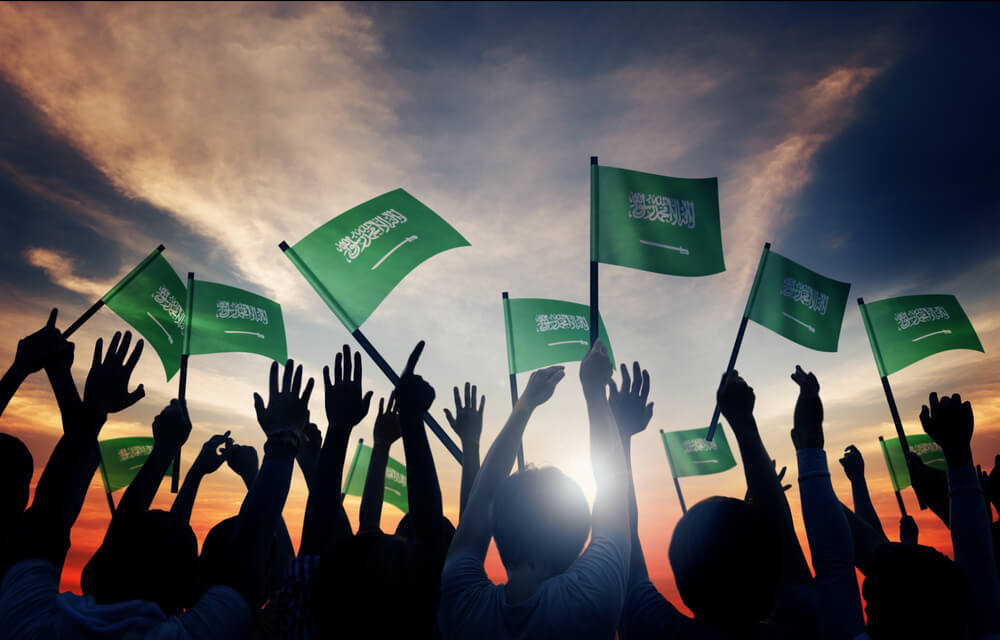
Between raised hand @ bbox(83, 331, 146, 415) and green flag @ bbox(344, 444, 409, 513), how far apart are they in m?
9.93

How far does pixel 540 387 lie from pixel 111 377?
227 centimetres

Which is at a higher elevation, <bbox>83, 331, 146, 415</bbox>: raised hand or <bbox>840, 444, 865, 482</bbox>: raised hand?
<bbox>83, 331, 146, 415</bbox>: raised hand

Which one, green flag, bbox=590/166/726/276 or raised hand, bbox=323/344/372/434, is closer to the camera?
raised hand, bbox=323/344/372/434

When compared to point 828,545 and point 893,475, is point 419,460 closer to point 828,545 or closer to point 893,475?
point 828,545

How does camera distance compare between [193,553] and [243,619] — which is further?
[193,553]

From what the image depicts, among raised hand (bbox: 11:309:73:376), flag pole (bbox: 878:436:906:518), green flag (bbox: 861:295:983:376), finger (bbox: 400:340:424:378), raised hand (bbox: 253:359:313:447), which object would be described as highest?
green flag (bbox: 861:295:983:376)

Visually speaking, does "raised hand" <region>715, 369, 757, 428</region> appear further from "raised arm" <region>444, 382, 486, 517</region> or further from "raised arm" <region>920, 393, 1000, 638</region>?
"raised arm" <region>444, 382, 486, 517</region>

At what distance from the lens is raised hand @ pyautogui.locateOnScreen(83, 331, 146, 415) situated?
2.87 metres

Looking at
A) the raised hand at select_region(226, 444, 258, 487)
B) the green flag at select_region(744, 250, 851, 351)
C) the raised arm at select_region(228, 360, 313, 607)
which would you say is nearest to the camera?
the raised arm at select_region(228, 360, 313, 607)

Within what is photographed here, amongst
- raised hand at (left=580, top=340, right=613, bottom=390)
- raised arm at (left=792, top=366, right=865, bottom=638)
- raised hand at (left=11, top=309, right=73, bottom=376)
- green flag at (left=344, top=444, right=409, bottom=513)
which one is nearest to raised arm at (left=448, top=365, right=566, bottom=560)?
raised hand at (left=580, top=340, right=613, bottom=390)

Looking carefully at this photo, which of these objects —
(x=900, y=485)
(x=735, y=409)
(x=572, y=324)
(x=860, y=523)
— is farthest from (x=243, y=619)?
(x=900, y=485)

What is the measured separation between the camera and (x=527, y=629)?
190cm

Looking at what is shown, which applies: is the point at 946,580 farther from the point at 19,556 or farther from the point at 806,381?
the point at 19,556

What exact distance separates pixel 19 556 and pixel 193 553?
81 cm
